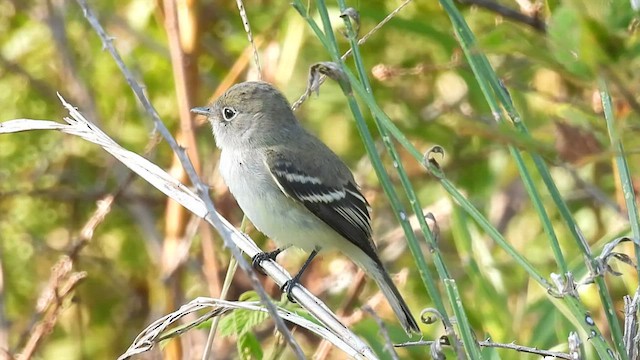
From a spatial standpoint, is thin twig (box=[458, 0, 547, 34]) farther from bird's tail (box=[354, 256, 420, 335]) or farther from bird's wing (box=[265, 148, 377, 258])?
bird's tail (box=[354, 256, 420, 335])

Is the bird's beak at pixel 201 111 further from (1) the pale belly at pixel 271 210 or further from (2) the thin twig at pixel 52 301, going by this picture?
(2) the thin twig at pixel 52 301

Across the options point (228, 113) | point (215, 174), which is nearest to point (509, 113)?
point (228, 113)

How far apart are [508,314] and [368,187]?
1326mm

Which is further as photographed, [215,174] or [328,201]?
[215,174]

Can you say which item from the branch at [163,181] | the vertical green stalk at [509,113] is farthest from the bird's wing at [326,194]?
the vertical green stalk at [509,113]

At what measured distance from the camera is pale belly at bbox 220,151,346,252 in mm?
3217

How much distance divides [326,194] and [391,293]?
0.46m

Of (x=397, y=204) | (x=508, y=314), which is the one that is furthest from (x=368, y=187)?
(x=397, y=204)

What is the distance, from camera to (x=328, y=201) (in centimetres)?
330

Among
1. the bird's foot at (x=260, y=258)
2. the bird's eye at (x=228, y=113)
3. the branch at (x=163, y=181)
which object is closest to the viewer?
the branch at (x=163, y=181)

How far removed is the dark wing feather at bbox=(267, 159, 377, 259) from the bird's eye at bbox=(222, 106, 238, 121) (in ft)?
1.16

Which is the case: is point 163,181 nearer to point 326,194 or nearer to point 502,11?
point 326,194

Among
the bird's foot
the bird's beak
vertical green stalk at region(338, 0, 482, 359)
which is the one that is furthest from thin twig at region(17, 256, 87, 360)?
vertical green stalk at region(338, 0, 482, 359)

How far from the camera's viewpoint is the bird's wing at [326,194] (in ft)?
10.7
